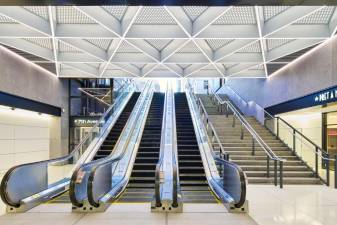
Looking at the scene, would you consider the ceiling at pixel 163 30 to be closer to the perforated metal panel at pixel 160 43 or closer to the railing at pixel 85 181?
the perforated metal panel at pixel 160 43

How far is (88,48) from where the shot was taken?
481 inches

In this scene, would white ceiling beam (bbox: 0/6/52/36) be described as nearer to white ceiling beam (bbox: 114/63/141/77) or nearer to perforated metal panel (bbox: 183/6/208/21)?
perforated metal panel (bbox: 183/6/208/21)

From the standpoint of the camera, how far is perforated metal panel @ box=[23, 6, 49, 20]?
30.7 ft

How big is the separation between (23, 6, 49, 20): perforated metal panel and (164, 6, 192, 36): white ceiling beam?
359 cm

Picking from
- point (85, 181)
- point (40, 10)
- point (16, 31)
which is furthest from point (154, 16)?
point (85, 181)

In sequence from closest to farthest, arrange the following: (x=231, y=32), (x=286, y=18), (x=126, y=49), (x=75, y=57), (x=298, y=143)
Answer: (x=286, y=18), (x=231, y=32), (x=298, y=143), (x=126, y=49), (x=75, y=57)

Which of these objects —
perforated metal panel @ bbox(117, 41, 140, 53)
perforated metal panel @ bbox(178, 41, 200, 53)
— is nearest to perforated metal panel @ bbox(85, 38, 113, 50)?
perforated metal panel @ bbox(117, 41, 140, 53)

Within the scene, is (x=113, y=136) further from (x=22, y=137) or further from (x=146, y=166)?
(x=22, y=137)

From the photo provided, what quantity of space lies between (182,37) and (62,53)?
5.40 metres

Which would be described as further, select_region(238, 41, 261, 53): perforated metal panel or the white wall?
select_region(238, 41, 261, 53): perforated metal panel

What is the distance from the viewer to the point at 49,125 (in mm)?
16953

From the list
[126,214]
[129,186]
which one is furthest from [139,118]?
[126,214]

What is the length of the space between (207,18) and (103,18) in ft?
10.1

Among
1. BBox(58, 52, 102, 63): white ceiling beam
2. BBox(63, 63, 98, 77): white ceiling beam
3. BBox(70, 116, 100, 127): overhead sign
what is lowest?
BBox(70, 116, 100, 127): overhead sign
